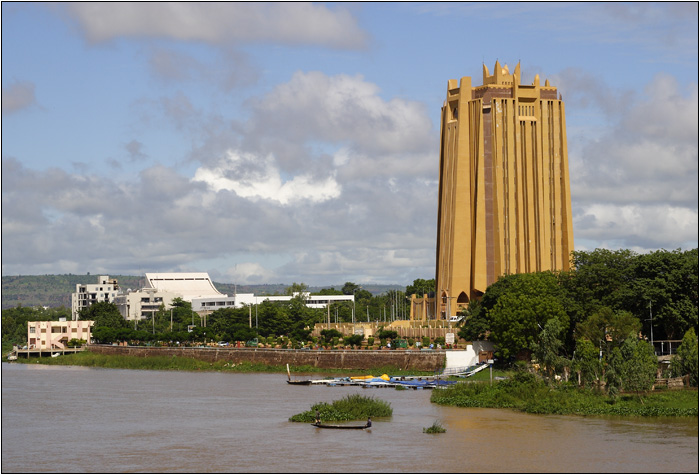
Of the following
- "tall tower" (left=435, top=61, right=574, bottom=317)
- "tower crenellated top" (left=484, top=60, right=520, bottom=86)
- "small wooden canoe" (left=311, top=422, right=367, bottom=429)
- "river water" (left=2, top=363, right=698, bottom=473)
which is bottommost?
"river water" (left=2, top=363, right=698, bottom=473)

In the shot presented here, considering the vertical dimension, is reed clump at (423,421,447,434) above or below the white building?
below

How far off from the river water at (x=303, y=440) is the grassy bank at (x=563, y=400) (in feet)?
4.10

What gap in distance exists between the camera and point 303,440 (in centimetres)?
5347

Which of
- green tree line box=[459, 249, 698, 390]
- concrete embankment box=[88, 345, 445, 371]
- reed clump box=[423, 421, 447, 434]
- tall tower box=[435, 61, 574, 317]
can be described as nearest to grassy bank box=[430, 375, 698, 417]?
green tree line box=[459, 249, 698, 390]

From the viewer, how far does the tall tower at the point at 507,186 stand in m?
139

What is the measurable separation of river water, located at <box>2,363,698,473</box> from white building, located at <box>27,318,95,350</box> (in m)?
86.2

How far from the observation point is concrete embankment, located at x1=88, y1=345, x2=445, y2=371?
10075 centimetres

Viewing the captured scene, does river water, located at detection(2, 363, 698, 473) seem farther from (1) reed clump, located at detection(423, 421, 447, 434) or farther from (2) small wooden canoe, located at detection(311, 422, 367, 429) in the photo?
(1) reed clump, located at detection(423, 421, 447, 434)

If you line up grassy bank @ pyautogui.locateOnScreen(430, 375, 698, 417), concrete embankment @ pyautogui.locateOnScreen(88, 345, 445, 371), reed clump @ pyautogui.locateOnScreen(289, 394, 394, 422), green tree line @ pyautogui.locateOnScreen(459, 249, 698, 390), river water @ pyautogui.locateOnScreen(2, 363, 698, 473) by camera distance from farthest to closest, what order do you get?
concrete embankment @ pyautogui.locateOnScreen(88, 345, 445, 371) < green tree line @ pyautogui.locateOnScreen(459, 249, 698, 390) < grassy bank @ pyautogui.locateOnScreen(430, 375, 698, 417) < reed clump @ pyautogui.locateOnScreen(289, 394, 394, 422) < river water @ pyautogui.locateOnScreen(2, 363, 698, 473)

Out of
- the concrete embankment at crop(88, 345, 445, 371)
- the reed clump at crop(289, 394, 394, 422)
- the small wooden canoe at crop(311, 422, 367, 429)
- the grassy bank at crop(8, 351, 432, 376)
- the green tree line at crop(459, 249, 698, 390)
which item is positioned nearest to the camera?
the small wooden canoe at crop(311, 422, 367, 429)

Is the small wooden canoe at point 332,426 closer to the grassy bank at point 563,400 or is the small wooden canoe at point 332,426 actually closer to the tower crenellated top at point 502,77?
the grassy bank at point 563,400

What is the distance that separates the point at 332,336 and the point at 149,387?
32289mm

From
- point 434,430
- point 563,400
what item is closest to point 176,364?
point 563,400

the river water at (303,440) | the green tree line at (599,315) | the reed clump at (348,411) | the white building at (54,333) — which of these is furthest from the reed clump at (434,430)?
the white building at (54,333)
